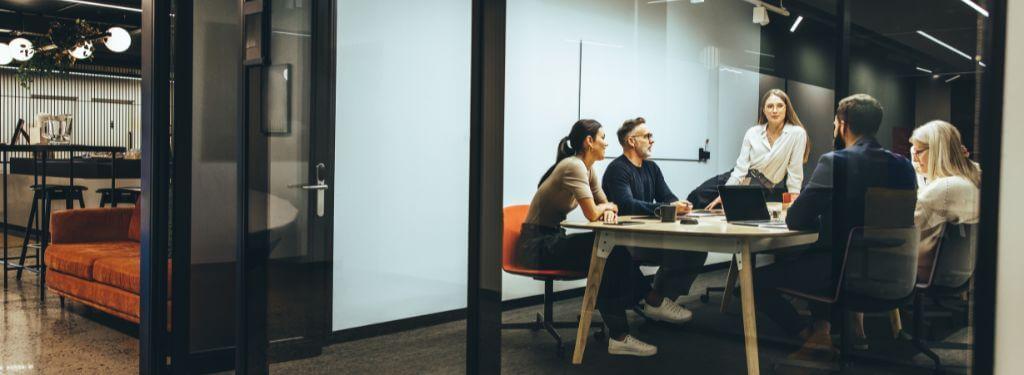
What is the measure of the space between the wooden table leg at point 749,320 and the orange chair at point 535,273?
409 mm

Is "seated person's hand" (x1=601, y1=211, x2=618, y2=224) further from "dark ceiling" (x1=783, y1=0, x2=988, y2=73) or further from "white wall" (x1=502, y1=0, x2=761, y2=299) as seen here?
"dark ceiling" (x1=783, y1=0, x2=988, y2=73)

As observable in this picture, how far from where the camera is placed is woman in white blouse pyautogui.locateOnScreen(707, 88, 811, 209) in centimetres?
162

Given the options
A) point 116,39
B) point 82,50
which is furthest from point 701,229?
point 116,39

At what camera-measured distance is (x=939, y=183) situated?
149cm

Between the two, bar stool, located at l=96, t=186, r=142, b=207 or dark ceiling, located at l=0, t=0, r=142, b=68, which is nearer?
bar stool, located at l=96, t=186, r=142, b=207

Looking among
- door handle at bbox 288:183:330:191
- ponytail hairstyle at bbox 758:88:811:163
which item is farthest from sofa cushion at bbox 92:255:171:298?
ponytail hairstyle at bbox 758:88:811:163

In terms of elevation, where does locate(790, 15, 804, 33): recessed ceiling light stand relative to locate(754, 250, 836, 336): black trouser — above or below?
above

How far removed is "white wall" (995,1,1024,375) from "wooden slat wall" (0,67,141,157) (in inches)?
627

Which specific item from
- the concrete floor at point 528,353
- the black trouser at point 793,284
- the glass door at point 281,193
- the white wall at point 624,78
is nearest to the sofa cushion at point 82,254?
the concrete floor at point 528,353

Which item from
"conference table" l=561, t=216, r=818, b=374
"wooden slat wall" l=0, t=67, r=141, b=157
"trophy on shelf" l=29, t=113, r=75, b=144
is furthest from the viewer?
"wooden slat wall" l=0, t=67, r=141, b=157

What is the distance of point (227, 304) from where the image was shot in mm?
4277

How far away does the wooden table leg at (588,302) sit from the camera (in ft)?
6.76

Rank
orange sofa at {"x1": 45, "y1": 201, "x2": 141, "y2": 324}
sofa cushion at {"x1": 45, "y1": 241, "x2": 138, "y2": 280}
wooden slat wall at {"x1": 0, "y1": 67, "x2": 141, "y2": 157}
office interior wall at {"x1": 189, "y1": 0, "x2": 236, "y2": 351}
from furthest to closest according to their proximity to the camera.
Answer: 1. wooden slat wall at {"x1": 0, "y1": 67, "x2": 141, "y2": 157}
2. sofa cushion at {"x1": 45, "y1": 241, "x2": 138, "y2": 280}
3. orange sofa at {"x1": 45, "y1": 201, "x2": 141, "y2": 324}
4. office interior wall at {"x1": 189, "y1": 0, "x2": 236, "y2": 351}

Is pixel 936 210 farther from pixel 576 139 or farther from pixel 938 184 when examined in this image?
pixel 576 139
